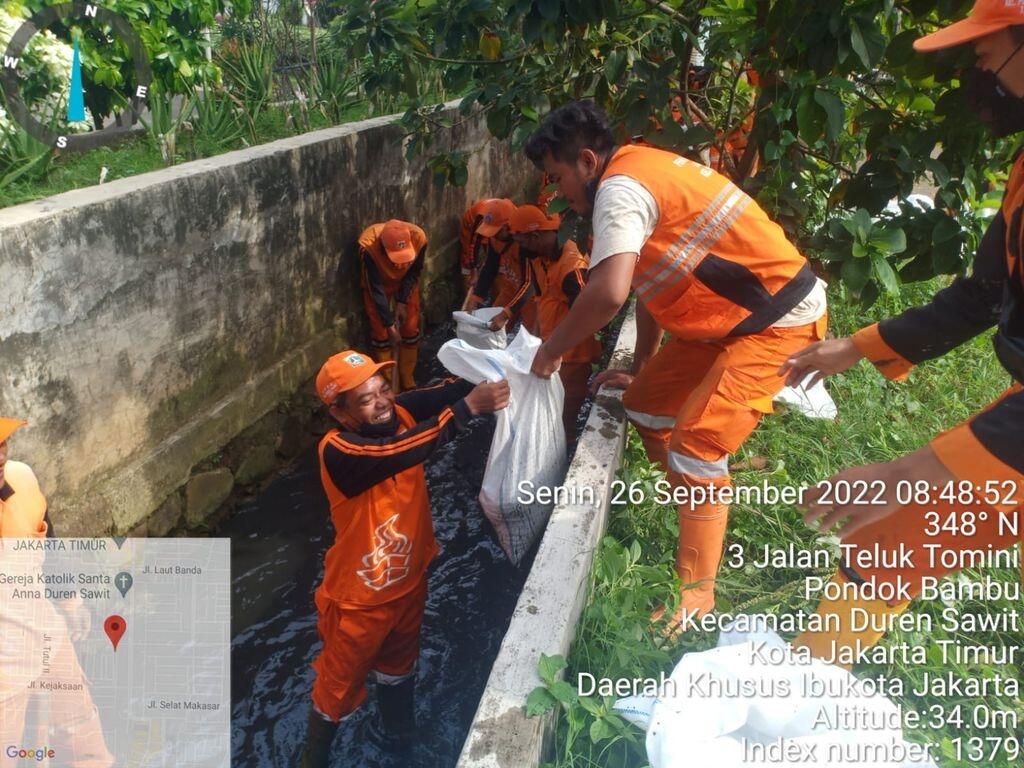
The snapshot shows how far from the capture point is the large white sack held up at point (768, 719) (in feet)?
6.15

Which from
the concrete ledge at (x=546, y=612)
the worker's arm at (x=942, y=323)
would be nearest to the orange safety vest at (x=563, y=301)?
the concrete ledge at (x=546, y=612)

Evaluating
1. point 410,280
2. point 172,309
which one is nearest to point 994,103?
point 172,309

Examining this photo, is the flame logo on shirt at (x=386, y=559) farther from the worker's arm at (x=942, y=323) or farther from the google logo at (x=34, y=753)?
the worker's arm at (x=942, y=323)

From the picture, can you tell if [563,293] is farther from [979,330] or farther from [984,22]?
[984,22]

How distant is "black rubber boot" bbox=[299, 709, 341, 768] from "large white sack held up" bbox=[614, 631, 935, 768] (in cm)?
155

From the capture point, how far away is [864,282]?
128 inches

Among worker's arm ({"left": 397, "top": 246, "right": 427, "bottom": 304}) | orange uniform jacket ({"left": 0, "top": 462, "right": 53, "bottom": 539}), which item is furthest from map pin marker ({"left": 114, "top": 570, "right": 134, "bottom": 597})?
worker's arm ({"left": 397, "top": 246, "right": 427, "bottom": 304})

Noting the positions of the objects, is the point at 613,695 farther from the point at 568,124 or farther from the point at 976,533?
the point at 568,124

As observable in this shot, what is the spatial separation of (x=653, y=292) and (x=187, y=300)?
2.65 m

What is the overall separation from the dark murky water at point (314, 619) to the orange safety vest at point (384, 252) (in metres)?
1.41

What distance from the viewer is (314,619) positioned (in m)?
4.08

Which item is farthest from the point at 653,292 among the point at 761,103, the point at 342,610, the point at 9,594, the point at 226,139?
the point at 226,139

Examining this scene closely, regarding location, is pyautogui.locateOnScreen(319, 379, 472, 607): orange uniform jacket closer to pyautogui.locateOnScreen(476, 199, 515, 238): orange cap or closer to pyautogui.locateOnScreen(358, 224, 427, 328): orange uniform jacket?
pyautogui.locateOnScreen(476, 199, 515, 238): orange cap

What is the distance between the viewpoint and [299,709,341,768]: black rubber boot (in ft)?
10.3
